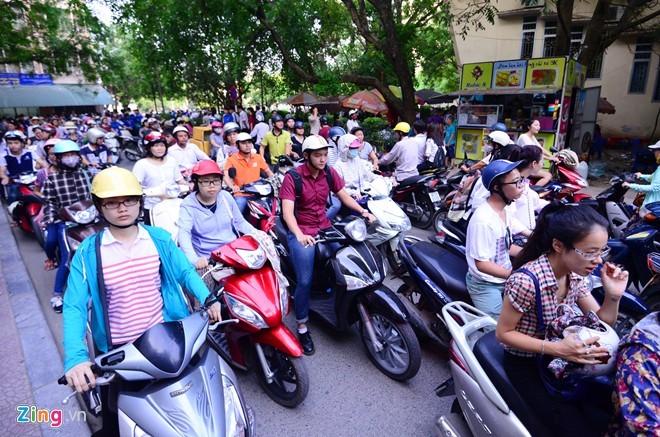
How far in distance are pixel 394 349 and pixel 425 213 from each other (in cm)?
426

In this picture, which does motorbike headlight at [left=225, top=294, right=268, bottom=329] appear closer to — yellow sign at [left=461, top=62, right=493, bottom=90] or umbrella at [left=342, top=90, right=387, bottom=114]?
yellow sign at [left=461, top=62, right=493, bottom=90]

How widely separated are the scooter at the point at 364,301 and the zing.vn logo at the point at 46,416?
192cm

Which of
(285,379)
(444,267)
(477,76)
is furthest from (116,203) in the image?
(477,76)

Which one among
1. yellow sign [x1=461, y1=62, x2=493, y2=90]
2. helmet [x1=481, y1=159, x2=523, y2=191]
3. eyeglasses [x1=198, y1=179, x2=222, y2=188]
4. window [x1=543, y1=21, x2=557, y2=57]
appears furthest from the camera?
window [x1=543, y1=21, x2=557, y2=57]

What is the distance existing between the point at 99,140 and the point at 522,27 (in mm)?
17461

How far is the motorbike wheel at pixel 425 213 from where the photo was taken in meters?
6.75

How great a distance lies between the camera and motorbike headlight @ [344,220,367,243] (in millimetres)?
3262

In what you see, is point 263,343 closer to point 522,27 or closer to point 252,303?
point 252,303

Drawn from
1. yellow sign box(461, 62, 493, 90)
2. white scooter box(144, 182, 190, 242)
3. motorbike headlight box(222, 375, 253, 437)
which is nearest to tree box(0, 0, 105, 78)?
white scooter box(144, 182, 190, 242)

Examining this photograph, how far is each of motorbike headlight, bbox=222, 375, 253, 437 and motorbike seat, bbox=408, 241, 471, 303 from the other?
1.80m

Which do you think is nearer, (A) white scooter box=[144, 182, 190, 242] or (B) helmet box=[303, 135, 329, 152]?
(B) helmet box=[303, 135, 329, 152]

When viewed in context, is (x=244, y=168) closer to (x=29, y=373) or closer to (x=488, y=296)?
(x=29, y=373)

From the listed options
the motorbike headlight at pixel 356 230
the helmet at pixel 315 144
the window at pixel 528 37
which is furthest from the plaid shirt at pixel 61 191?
the window at pixel 528 37

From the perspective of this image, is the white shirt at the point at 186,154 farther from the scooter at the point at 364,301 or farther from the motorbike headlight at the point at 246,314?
the motorbike headlight at the point at 246,314
